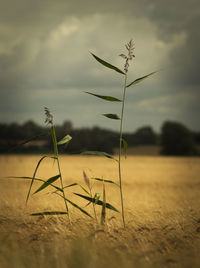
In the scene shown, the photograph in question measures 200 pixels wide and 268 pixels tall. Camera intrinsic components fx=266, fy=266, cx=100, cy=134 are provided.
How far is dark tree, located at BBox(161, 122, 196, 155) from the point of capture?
28.0 feet

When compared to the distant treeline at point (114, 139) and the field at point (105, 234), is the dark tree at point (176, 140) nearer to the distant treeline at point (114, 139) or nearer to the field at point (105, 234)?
the distant treeline at point (114, 139)

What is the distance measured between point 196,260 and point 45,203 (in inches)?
52.9

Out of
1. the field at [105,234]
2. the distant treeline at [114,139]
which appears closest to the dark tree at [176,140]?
the distant treeline at [114,139]

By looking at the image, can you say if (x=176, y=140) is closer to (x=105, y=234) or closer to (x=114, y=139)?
(x=114, y=139)

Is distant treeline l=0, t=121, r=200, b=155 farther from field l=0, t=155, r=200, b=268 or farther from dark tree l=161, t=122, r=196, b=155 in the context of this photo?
field l=0, t=155, r=200, b=268

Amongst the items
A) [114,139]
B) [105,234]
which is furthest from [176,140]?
[105,234]

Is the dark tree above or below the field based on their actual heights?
above

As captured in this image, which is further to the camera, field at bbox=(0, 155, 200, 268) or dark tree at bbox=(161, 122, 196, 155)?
dark tree at bbox=(161, 122, 196, 155)

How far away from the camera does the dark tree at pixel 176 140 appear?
28.0 ft

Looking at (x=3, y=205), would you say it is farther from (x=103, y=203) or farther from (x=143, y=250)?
(x=143, y=250)

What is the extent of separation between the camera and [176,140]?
8695mm

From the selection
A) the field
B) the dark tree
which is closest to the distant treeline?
the dark tree

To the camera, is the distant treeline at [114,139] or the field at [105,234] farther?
the distant treeline at [114,139]

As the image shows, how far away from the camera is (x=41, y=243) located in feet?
5.19
